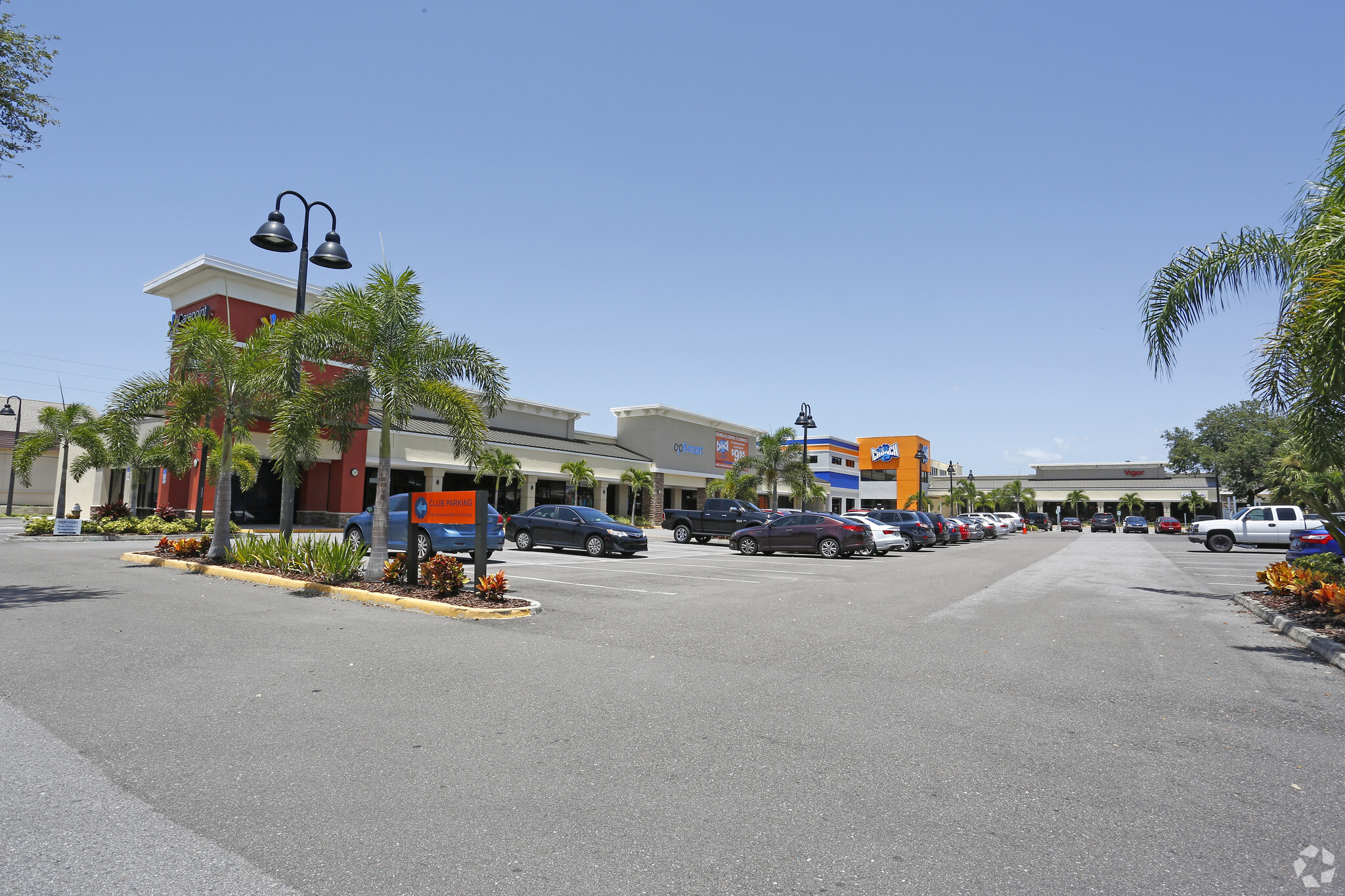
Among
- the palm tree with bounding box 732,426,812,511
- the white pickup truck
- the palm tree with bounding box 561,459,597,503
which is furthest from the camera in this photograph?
the palm tree with bounding box 732,426,812,511

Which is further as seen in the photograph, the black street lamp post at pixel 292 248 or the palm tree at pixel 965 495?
the palm tree at pixel 965 495

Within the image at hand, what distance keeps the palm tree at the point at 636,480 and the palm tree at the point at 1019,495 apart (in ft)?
164

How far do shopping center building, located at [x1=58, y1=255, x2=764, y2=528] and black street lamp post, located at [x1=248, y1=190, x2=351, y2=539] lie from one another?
444 cm

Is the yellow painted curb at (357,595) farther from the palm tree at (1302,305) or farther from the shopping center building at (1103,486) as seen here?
the shopping center building at (1103,486)

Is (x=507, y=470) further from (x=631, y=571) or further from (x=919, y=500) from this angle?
(x=919, y=500)

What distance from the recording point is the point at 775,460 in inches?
1745

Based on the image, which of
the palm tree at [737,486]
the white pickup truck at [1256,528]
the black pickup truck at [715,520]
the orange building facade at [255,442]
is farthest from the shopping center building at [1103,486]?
the orange building facade at [255,442]

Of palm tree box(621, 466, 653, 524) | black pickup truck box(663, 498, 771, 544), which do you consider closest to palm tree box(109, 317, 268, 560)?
black pickup truck box(663, 498, 771, 544)

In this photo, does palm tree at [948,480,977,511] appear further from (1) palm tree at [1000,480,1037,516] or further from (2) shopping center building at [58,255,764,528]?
(2) shopping center building at [58,255,764,528]

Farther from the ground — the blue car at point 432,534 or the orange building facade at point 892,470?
the orange building facade at point 892,470

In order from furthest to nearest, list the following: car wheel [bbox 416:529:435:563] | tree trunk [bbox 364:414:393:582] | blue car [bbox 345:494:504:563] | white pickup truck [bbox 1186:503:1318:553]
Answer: white pickup truck [bbox 1186:503:1318:553]
car wheel [bbox 416:529:435:563]
blue car [bbox 345:494:504:563]
tree trunk [bbox 364:414:393:582]

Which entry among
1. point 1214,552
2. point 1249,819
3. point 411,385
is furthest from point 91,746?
point 1214,552

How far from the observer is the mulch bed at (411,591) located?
11.0 m

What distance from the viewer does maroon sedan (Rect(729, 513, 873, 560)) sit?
24109mm
